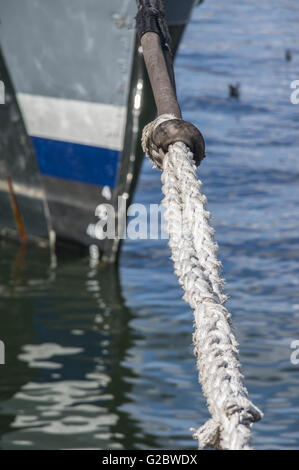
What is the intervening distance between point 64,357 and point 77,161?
196 cm

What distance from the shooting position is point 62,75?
7.63 meters

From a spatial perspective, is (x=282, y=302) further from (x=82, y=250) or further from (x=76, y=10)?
(x=76, y=10)

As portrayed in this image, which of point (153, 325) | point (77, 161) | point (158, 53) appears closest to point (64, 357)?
point (153, 325)

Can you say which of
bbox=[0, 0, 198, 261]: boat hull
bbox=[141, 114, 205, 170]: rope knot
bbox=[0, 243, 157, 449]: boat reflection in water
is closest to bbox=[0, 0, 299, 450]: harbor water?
bbox=[0, 243, 157, 449]: boat reflection in water

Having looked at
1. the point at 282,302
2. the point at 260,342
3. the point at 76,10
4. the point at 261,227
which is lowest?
the point at 260,342

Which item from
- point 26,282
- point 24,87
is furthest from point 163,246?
point 24,87

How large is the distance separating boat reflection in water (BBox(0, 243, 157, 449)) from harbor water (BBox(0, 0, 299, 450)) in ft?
0.04

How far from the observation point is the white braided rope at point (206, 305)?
1.98 metres

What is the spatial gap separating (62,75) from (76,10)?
0.58m

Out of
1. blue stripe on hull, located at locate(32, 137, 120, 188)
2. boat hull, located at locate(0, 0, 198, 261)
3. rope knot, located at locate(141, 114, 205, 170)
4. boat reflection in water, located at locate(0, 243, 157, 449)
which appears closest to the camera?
rope knot, located at locate(141, 114, 205, 170)

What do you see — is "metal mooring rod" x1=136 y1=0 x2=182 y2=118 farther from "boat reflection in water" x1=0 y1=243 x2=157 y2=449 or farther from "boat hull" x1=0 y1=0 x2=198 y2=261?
"boat hull" x1=0 y1=0 x2=198 y2=261

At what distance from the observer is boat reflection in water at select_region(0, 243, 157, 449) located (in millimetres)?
5777

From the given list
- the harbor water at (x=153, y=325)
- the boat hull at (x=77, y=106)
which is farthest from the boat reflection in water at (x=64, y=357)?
the boat hull at (x=77, y=106)

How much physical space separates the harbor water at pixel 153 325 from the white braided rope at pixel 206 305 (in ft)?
10.8
